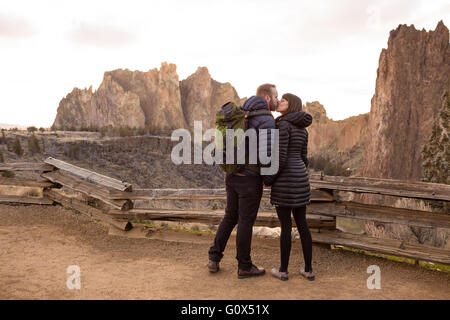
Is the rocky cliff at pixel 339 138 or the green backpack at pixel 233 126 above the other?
the rocky cliff at pixel 339 138

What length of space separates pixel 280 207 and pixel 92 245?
9.85 ft

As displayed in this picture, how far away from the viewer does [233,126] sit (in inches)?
130

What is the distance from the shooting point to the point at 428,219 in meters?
3.82

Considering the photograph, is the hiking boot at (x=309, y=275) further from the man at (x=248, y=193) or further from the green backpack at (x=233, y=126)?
the green backpack at (x=233, y=126)

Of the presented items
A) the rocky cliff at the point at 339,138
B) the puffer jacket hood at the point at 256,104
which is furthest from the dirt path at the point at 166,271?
the rocky cliff at the point at 339,138

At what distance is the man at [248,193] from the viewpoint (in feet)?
10.8

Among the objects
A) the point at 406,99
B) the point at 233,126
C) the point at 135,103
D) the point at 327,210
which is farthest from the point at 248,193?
the point at 135,103

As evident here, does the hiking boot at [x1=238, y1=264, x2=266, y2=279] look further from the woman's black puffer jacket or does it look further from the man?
the woman's black puffer jacket

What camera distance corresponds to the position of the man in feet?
10.8

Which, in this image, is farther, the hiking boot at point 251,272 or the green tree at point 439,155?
the green tree at point 439,155

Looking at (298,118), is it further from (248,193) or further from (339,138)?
(339,138)

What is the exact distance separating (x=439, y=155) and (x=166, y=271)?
1863 cm

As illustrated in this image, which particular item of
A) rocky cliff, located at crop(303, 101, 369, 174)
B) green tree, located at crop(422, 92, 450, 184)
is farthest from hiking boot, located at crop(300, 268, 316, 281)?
rocky cliff, located at crop(303, 101, 369, 174)

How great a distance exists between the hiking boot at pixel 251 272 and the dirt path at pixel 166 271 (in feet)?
0.20
